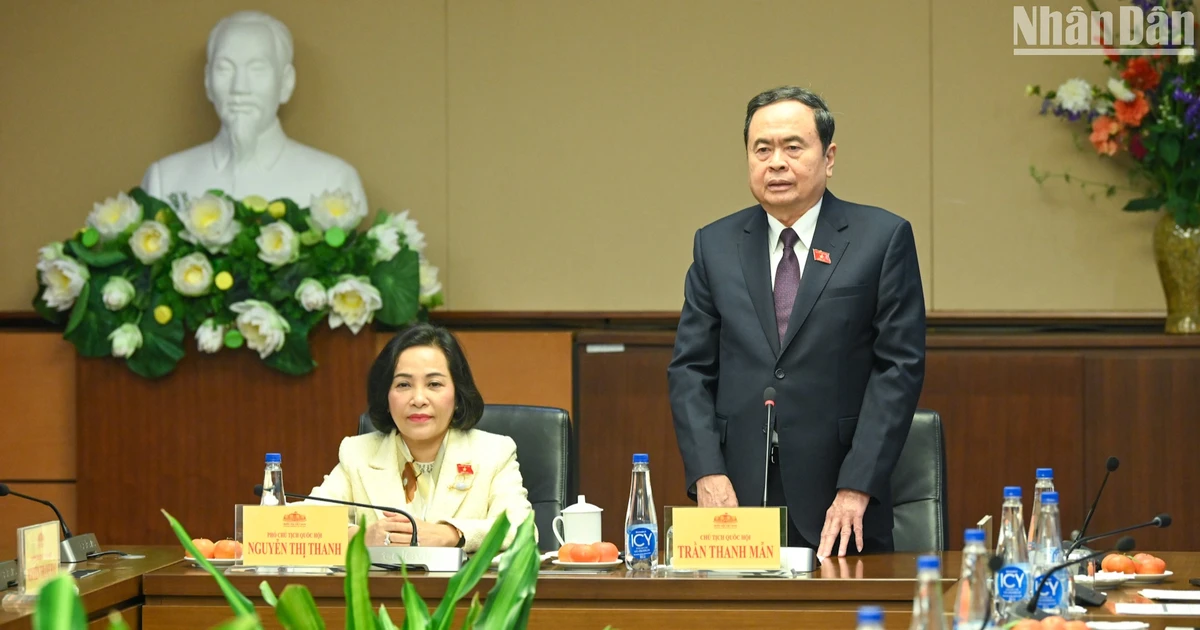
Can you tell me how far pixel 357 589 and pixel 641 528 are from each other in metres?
1.13

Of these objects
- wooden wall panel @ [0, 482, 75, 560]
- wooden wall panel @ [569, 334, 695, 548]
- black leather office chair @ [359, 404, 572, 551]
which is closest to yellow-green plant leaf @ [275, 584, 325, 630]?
black leather office chair @ [359, 404, 572, 551]

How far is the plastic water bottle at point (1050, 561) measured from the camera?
194 centimetres

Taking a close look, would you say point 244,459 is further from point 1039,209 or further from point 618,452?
point 1039,209

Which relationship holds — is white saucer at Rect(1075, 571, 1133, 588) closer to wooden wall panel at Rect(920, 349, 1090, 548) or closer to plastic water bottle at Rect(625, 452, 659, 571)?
plastic water bottle at Rect(625, 452, 659, 571)

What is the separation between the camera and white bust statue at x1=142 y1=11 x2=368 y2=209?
4406mm

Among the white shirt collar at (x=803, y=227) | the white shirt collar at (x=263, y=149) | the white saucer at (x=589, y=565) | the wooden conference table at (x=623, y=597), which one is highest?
the white shirt collar at (x=263, y=149)

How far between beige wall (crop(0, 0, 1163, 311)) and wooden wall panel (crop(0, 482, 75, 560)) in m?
0.95

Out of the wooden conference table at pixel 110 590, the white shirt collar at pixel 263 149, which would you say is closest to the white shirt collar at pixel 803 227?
the wooden conference table at pixel 110 590

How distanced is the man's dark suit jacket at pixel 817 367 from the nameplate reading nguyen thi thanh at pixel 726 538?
43cm

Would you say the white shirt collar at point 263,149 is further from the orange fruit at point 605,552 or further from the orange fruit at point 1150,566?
the orange fruit at point 1150,566

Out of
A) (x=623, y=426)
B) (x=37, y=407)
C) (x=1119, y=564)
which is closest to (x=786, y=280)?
(x=1119, y=564)

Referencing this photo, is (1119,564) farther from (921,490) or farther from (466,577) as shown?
(466,577)

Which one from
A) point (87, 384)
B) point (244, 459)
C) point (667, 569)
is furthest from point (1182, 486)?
point (87, 384)

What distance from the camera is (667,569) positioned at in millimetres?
2256
